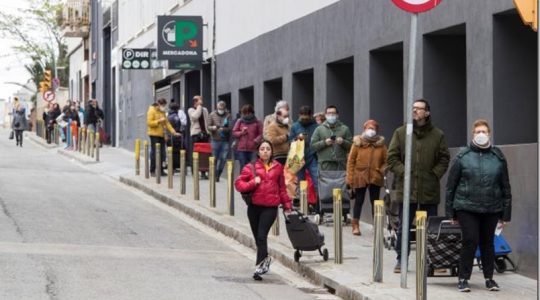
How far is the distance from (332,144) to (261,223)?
430 cm

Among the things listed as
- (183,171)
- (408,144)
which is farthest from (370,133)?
(183,171)

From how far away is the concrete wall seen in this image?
14.0 meters

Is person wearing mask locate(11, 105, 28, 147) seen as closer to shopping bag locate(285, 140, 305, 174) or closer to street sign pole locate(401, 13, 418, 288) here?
shopping bag locate(285, 140, 305, 174)

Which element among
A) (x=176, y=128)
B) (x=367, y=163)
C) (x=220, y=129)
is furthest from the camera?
(x=176, y=128)

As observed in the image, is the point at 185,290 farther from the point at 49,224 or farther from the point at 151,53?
the point at 151,53

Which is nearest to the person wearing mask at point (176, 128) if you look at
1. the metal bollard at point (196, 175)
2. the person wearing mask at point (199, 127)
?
the person wearing mask at point (199, 127)

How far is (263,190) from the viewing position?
44.5 ft

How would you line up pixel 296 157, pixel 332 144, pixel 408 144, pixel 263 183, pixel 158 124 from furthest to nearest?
pixel 158 124
pixel 296 157
pixel 332 144
pixel 263 183
pixel 408 144

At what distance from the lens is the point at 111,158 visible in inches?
1517

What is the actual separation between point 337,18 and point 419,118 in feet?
24.6

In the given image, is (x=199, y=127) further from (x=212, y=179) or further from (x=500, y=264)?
(x=500, y=264)

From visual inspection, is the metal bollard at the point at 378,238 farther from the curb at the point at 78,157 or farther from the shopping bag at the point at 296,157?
the curb at the point at 78,157

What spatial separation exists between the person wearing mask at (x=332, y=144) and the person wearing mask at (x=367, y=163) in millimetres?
900

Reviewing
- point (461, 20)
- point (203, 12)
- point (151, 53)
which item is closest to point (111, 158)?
point (151, 53)
